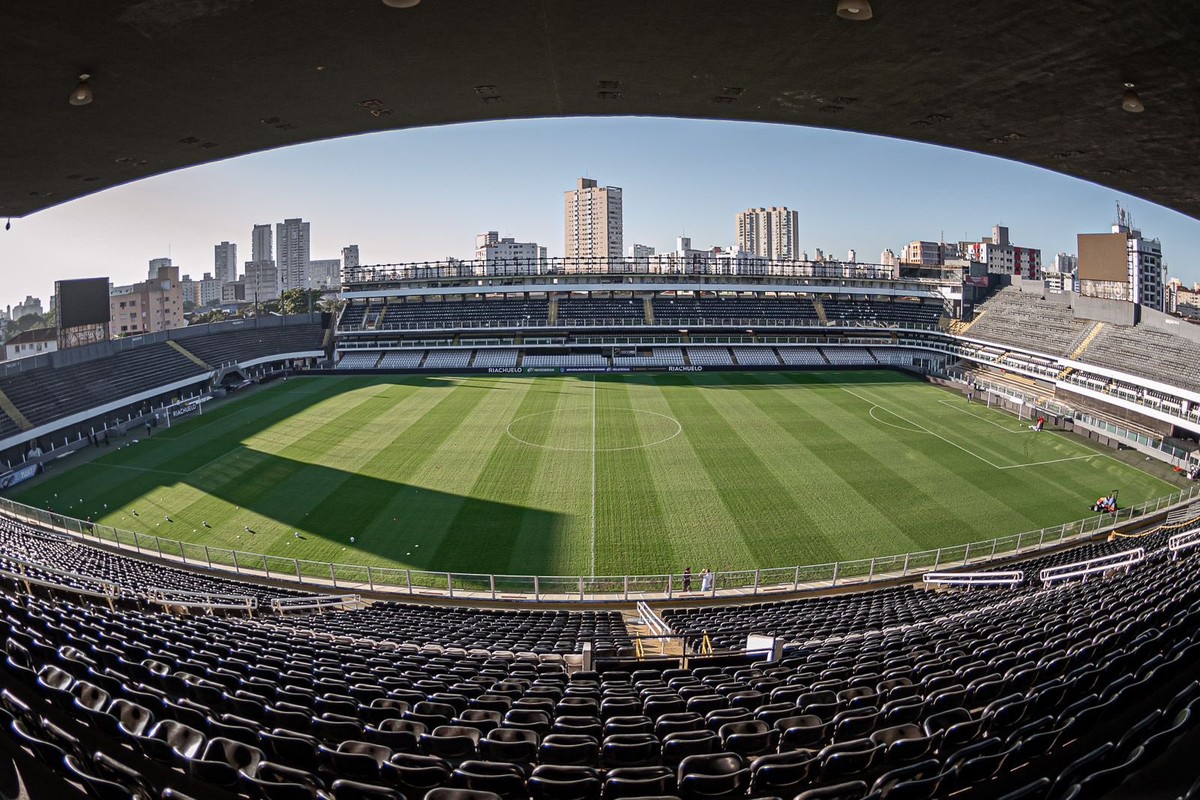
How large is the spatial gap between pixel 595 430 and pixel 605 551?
14188 millimetres

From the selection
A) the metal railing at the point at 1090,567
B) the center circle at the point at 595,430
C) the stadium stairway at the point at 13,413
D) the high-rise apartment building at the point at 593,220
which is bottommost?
the metal railing at the point at 1090,567

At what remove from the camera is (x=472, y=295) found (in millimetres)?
64312

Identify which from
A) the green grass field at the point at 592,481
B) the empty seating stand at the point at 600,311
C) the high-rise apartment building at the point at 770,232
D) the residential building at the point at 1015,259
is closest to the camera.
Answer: the green grass field at the point at 592,481

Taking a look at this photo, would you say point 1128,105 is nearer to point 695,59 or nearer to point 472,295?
point 695,59

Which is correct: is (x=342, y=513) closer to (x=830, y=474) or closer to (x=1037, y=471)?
(x=830, y=474)

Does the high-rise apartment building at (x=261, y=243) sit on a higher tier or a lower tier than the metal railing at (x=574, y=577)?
higher

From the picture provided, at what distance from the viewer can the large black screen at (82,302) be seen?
121ft

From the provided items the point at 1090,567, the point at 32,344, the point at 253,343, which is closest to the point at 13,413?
the point at 253,343

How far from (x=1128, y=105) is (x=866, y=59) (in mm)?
2526

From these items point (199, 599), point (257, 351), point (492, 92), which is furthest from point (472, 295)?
point (492, 92)

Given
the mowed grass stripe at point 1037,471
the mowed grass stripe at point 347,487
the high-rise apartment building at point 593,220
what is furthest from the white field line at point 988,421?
the high-rise apartment building at point 593,220

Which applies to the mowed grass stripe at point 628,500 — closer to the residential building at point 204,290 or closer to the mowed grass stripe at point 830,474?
the mowed grass stripe at point 830,474

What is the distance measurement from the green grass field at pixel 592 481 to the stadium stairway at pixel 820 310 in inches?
767

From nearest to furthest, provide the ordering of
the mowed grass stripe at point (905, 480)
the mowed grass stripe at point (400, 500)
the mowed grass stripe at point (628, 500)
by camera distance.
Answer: the mowed grass stripe at point (628, 500) < the mowed grass stripe at point (400, 500) < the mowed grass stripe at point (905, 480)
